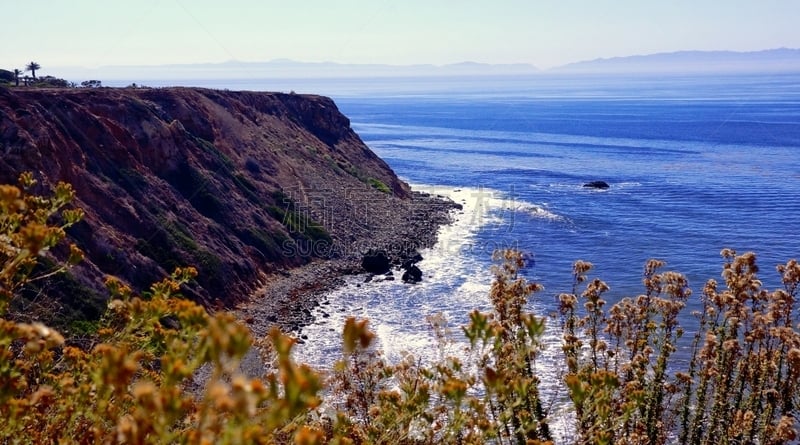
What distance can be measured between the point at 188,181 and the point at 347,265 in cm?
1169

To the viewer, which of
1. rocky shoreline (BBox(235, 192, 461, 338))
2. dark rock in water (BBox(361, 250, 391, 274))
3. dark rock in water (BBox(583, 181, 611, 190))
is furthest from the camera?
dark rock in water (BBox(583, 181, 611, 190))

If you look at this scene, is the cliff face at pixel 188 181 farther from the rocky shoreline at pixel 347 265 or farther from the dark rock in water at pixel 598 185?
the dark rock in water at pixel 598 185

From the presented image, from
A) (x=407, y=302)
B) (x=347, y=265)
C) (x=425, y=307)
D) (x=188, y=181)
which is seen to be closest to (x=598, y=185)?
(x=347, y=265)

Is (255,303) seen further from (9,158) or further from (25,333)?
(25,333)

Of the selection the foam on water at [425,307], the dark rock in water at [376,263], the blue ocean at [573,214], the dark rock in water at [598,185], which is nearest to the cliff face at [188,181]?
the dark rock in water at [376,263]

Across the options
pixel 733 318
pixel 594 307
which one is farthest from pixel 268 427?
pixel 733 318

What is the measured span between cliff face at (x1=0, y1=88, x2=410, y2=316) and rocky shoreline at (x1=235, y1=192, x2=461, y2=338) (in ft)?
3.53

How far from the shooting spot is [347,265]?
144ft

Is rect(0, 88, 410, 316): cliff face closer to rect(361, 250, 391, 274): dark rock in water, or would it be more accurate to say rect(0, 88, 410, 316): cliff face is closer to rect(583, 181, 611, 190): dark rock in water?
rect(361, 250, 391, 274): dark rock in water

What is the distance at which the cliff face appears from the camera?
3297cm

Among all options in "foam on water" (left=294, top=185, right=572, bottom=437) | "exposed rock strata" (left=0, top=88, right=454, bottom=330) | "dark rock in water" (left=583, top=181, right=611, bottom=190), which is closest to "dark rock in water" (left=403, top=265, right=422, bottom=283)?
"foam on water" (left=294, top=185, right=572, bottom=437)

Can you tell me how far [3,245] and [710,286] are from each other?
10507mm

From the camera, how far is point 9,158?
30.1 metres

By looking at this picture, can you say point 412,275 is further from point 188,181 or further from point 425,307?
point 188,181
